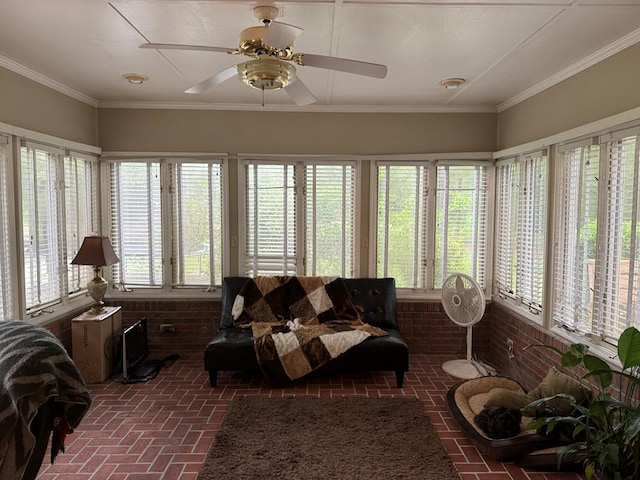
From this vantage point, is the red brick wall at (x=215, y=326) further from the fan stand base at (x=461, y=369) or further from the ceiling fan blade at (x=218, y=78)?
the ceiling fan blade at (x=218, y=78)

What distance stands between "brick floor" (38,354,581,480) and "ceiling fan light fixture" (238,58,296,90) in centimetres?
228

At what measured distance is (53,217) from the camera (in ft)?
12.0

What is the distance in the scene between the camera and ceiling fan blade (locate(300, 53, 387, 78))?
83.5 inches

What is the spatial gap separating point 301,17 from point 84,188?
9.74 ft

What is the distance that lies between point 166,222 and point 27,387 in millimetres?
2946

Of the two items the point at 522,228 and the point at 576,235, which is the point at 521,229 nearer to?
the point at 522,228

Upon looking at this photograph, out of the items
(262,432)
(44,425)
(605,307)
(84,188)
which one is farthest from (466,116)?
(44,425)

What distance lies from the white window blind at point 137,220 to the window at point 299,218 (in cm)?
94

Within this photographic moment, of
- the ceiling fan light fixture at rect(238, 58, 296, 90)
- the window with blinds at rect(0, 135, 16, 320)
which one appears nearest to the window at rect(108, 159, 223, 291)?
the window with blinds at rect(0, 135, 16, 320)

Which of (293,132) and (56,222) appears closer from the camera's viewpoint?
(56,222)

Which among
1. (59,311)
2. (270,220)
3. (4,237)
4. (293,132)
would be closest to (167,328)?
(59,311)

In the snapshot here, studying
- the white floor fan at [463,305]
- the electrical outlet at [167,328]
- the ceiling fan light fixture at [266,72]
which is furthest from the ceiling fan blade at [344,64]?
the electrical outlet at [167,328]

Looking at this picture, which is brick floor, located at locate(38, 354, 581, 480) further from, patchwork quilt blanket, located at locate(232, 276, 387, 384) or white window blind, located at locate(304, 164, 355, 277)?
white window blind, located at locate(304, 164, 355, 277)

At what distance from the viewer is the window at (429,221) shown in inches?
172
